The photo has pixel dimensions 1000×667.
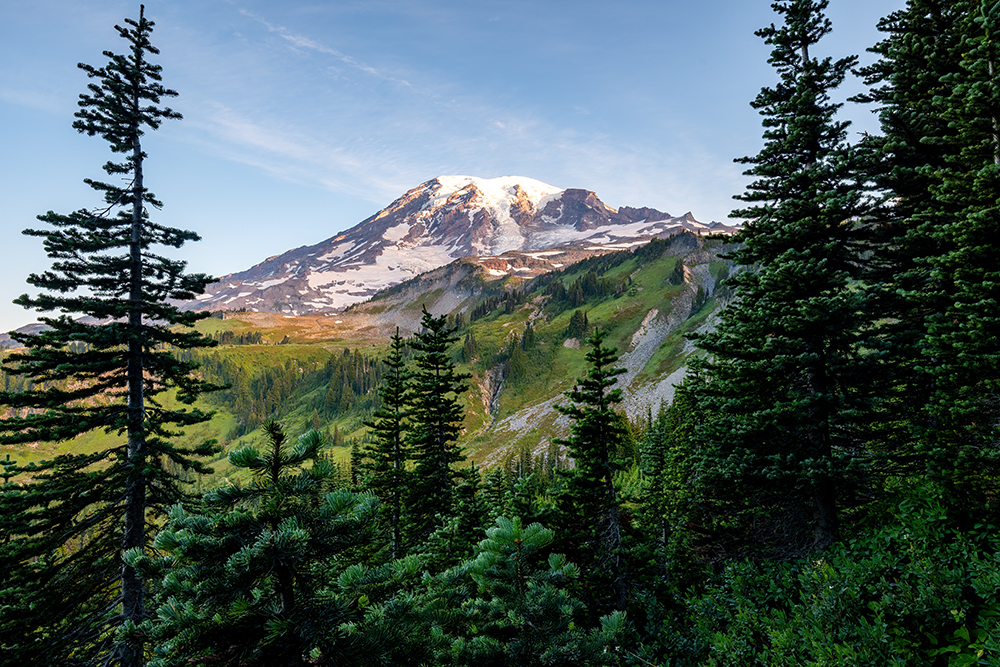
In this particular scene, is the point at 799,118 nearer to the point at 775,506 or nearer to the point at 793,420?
the point at 793,420

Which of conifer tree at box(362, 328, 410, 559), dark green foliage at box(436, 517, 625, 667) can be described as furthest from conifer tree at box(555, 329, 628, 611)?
conifer tree at box(362, 328, 410, 559)

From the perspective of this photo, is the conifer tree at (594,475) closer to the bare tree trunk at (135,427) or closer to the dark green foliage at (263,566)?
the dark green foliage at (263,566)

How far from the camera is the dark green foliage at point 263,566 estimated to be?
5227 mm

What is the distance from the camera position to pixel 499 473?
29625 mm

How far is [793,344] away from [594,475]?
350 inches

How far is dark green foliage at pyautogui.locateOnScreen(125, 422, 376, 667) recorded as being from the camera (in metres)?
5.23

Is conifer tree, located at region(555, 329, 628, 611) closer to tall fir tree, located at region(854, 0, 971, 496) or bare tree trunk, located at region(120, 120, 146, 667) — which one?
tall fir tree, located at region(854, 0, 971, 496)

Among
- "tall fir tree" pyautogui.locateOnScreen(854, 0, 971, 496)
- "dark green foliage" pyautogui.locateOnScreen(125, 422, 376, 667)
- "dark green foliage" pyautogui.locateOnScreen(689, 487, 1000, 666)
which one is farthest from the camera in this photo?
"tall fir tree" pyautogui.locateOnScreen(854, 0, 971, 496)

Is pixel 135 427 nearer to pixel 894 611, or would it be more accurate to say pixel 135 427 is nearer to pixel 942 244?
pixel 894 611

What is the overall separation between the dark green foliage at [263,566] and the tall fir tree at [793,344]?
13353 millimetres

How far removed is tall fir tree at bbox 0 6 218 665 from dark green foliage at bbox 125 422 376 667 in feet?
37.1

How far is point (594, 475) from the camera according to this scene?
739 inches

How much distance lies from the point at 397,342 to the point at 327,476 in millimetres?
24864

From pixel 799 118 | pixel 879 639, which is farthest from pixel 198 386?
pixel 799 118
